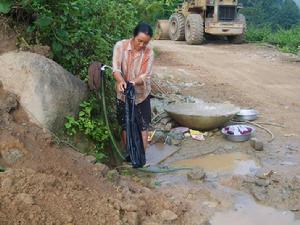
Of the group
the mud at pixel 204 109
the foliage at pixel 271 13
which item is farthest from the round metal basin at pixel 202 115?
the foliage at pixel 271 13

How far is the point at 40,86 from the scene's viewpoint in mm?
4883

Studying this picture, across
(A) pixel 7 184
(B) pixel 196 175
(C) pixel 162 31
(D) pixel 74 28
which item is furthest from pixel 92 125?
(C) pixel 162 31

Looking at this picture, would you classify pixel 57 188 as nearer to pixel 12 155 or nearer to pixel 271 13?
pixel 12 155

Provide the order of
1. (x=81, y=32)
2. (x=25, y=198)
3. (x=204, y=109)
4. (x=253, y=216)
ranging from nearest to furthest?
(x=25, y=198), (x=253, y=216), (x=81, y=32), (x=204, y=109)

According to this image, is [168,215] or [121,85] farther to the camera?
[121,85]

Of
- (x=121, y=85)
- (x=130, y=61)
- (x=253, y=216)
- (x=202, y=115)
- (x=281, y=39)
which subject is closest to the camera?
(x=253, y=216)

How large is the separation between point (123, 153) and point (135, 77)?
995mm

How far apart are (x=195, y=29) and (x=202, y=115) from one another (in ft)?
38.8

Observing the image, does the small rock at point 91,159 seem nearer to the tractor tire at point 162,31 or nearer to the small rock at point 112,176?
the small rock at point 112,176

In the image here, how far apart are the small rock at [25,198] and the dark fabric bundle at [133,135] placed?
185cm

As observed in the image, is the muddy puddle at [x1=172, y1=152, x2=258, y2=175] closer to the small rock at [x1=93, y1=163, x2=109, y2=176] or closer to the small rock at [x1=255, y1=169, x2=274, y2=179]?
the small rock at [x1=255, y1=169, x2=274, y2=179]

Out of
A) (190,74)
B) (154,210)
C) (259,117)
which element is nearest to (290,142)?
(259,117)

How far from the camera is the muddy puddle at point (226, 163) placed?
5.62 m

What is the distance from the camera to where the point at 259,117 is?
7.69m
